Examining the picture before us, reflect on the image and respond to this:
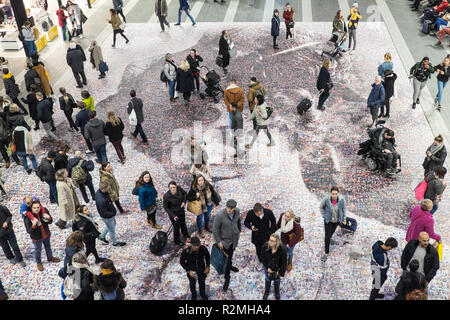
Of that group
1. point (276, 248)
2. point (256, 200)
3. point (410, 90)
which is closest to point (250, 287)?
point (276, 248)

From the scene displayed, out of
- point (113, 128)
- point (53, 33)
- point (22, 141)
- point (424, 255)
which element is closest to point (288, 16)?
point (113, 128)

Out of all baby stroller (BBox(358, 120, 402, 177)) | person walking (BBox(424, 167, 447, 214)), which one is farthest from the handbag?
baby stroller (BBox(358, 120, 402, 177))

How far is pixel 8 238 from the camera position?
7.98m

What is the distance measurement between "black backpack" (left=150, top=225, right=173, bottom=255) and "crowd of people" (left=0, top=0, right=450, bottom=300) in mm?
258

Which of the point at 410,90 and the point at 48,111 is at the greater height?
the point at 48,111

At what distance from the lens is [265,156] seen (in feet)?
36.6

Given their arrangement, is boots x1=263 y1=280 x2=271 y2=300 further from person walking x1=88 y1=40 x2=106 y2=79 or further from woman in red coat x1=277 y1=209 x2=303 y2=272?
person walking x1=88 y1=40 x2=106 y2=79

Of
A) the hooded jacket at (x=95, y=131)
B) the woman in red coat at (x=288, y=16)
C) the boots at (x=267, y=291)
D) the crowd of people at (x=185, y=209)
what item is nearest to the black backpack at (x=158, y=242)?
the crowd of people at (x=185, y=209)

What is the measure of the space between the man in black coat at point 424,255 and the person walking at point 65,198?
19.2ft

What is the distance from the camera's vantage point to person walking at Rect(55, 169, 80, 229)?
8.24m

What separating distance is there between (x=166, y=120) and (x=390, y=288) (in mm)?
7518

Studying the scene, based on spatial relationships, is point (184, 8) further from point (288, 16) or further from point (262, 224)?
point (262, 224)

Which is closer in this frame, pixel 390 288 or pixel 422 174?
pixel 390 288

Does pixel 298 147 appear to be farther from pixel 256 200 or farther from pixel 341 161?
pixel 256 200
